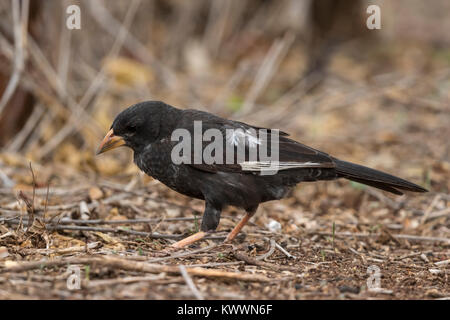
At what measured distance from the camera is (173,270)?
315cm

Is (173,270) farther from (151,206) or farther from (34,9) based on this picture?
(34,9)

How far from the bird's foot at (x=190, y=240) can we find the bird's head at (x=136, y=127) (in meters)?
0.70

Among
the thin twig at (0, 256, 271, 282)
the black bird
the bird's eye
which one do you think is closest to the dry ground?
the thin twig at (0, 256, 271, 282)

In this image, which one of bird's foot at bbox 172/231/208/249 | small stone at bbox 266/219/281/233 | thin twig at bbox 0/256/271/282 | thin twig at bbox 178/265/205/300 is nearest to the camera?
thin twig at bbox 178/265/205/300

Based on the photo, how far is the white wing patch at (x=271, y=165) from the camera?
3984 mm

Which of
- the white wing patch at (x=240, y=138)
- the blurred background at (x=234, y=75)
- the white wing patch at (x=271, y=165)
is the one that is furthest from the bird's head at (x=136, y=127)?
the blurred background at (x=234, y=75)

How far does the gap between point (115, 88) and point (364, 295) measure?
5.46 metres

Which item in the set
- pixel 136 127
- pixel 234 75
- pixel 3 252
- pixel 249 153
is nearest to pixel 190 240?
pixel 249 153

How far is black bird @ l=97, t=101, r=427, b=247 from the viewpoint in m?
3.97

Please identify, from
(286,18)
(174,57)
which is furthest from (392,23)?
(174,57)

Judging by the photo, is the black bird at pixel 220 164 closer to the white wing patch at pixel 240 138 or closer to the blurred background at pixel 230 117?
the white wing patch at pixel 240 138

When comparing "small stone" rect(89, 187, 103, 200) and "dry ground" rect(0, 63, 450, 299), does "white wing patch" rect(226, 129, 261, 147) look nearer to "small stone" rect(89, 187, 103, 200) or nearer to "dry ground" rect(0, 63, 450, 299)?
"dry ground" rect(0, 63, 450, 299)

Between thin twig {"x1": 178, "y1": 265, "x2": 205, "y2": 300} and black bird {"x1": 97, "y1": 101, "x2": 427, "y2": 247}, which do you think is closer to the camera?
thin twig {"x1": 178, "y1": 265, "x2": 205, "y2": 300}
